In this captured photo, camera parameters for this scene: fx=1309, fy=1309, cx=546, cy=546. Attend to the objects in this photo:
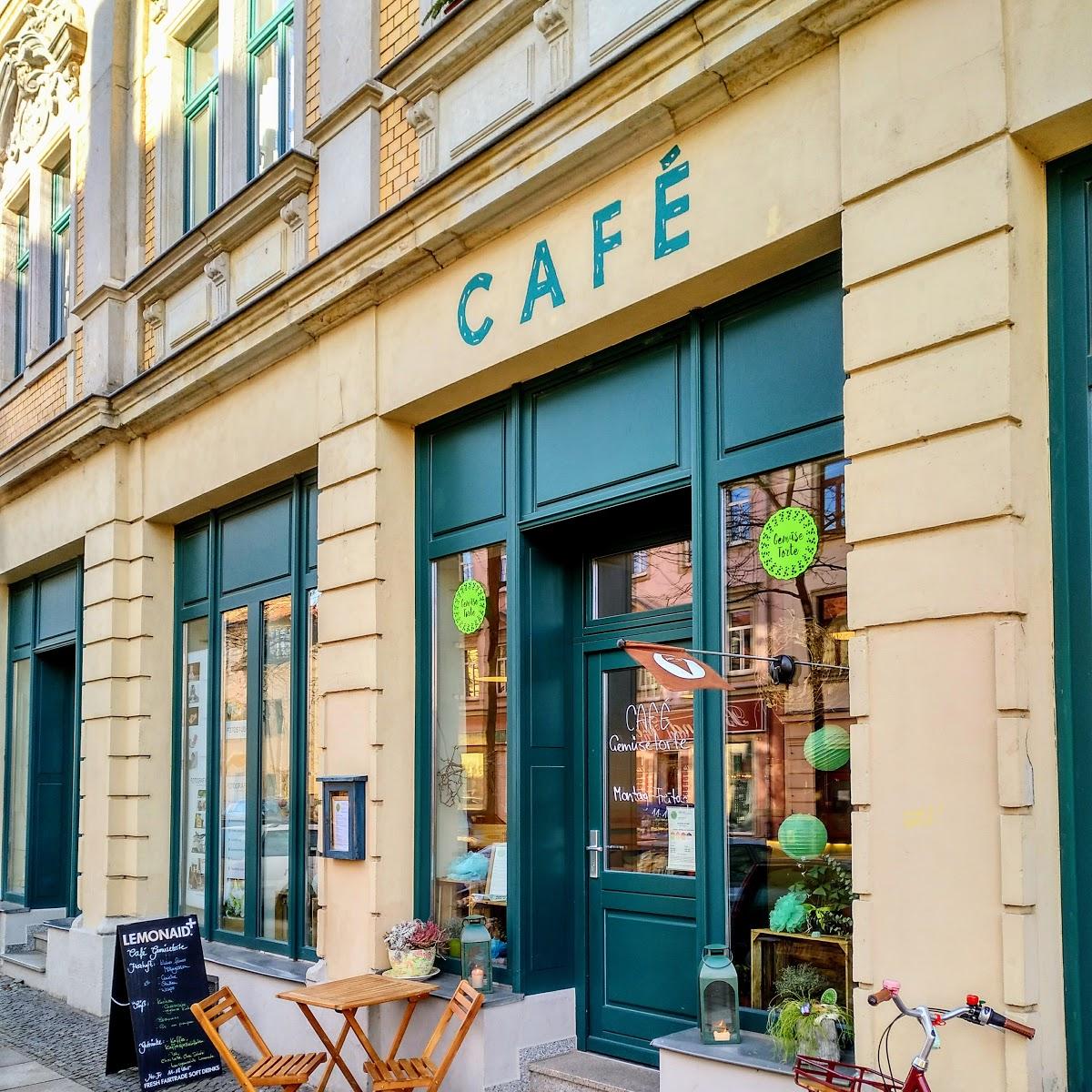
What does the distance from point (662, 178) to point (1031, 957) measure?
361cm

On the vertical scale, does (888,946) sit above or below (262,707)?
below

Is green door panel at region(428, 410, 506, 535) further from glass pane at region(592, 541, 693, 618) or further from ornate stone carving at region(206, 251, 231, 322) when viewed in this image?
ornate stone carving at region(206, 251, 231, 322)

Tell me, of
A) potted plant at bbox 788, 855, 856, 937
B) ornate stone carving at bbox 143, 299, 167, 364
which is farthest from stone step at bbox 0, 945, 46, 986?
potted plant at bbox 788, 855, 856, 937

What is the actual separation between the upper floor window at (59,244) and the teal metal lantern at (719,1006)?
33.2 ft

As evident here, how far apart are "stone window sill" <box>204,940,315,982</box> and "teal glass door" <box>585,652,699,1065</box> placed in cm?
228

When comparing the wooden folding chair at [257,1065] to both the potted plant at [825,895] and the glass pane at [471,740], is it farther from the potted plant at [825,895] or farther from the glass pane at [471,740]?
the potted plant at [825,895]

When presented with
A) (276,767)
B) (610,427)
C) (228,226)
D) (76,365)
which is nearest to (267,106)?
(228,226)

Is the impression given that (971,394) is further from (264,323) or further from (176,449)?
(176,449)

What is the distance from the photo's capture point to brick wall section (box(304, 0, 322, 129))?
864 cm

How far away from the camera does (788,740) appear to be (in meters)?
5.64

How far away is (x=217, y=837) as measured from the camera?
9852 mm

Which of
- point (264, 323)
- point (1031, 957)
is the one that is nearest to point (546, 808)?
point (1031, 957)

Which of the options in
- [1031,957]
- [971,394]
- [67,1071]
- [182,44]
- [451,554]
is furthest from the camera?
[182,44]

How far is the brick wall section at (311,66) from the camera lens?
8641 mm
